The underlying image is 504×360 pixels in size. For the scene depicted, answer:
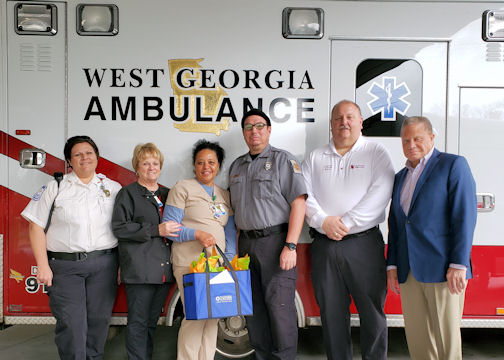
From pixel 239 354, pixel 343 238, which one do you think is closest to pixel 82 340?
pixel 239 354

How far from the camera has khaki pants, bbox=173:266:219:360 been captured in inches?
118

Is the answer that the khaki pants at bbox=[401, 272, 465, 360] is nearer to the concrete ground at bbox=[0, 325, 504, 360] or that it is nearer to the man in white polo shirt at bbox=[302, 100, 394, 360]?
the man in white polo shirt at bbox=[302, 100, 394, 360]

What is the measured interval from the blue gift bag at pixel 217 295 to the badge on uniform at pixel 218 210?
279 mm

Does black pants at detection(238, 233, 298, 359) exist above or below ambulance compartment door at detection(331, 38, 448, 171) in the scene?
below

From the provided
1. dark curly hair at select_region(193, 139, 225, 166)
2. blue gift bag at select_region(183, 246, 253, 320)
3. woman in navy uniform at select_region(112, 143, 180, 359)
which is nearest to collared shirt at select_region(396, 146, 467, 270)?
blue gift bag at select_region(183, 246, 253, 320)

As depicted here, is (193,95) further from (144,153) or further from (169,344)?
(169,344)

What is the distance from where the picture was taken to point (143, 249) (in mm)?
2984

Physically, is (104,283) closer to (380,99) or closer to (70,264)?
(70,264)

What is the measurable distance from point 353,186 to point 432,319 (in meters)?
1.01

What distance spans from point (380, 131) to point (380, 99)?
0.26 m

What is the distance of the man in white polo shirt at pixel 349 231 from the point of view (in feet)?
9.45

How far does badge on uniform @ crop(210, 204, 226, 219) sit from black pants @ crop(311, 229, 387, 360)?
29.5 inches

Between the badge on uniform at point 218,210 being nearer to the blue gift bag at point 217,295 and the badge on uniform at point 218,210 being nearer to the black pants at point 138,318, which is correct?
the blue gift bag at point 217,295

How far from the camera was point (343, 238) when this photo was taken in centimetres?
291
